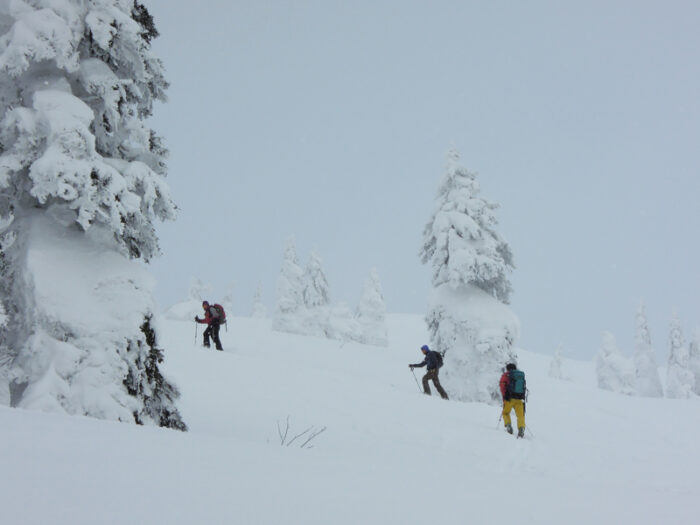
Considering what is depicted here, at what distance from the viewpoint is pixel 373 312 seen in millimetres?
55438

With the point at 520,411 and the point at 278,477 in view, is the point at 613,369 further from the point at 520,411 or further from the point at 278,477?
the point at 278,477

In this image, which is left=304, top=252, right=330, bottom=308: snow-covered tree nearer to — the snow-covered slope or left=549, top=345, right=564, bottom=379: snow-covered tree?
→ left=549, top=345, right=564, bottom=379: snow-covered tree

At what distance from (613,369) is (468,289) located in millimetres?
45490

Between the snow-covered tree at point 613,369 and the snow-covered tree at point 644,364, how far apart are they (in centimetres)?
96

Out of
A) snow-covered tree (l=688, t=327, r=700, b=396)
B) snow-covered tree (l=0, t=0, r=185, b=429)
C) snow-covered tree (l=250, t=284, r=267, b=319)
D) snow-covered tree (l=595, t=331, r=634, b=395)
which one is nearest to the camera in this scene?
snow-covered tree (l=0, t=0, r=185, b=429)

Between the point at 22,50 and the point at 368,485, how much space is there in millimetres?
7206

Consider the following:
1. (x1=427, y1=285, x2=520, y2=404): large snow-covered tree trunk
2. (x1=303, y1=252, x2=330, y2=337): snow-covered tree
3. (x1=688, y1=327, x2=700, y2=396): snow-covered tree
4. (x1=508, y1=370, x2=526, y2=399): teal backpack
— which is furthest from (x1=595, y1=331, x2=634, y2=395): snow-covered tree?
(x1=508, y1=370, x2=526, y2=399): teal backpack

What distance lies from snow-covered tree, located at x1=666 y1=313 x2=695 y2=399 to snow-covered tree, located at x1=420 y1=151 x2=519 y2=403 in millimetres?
44116

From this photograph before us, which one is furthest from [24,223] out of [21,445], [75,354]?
[21,445]

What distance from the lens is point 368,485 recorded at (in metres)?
3.44

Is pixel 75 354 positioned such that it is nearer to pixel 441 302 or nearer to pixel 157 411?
pixel 157 411

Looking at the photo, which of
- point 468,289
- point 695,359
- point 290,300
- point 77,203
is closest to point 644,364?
point 695,359

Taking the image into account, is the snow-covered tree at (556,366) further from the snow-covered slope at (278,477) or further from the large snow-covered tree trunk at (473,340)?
the snow-covered slope at (278,477)

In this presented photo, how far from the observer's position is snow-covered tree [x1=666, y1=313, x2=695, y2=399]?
169ft
